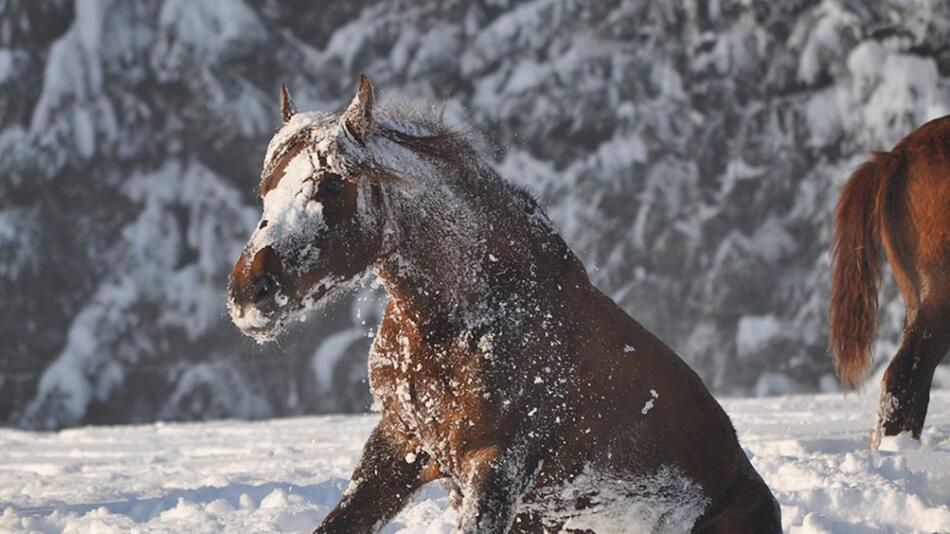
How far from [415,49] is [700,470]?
15470 millimetres

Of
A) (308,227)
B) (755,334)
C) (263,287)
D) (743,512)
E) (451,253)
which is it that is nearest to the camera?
(263,287)

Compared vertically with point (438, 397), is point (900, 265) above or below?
above

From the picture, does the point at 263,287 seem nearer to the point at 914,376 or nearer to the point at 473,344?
the point at 473,344

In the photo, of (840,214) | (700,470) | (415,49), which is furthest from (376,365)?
(415,49)

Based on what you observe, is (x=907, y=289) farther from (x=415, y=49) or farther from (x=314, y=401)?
(x=415, y=49)

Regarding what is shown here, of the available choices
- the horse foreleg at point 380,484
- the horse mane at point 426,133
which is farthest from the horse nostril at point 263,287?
the horse foreleg at point 380,484

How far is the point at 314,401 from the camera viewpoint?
17.1 m

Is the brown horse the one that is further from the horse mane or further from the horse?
the horse

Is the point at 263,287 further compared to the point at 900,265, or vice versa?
the point at 900,265

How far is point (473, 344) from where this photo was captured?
341 cm

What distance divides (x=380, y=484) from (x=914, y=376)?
321 cm

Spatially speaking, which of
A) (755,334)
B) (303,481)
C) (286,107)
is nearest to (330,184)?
(286,107)

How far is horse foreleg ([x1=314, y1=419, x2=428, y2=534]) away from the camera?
11.7 ft

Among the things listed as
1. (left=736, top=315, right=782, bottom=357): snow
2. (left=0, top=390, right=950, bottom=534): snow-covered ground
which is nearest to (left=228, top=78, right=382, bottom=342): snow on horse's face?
(left=0, top=390, right=950, bottom=534): snow-covered ground
